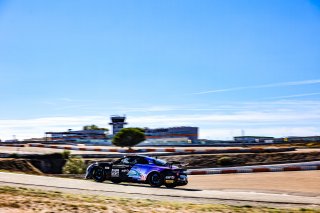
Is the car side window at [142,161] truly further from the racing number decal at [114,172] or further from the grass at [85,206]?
the grass at [85,206]

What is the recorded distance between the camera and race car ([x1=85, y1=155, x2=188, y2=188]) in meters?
16.7

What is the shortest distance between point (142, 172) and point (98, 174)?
227 cm

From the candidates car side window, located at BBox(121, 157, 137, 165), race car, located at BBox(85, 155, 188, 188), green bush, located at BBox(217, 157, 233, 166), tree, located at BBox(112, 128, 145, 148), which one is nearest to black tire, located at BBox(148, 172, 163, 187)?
race car, located at BBox(85, 155, 188, 188)

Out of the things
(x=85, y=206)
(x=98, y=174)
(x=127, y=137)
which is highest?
(x=127, y=137)

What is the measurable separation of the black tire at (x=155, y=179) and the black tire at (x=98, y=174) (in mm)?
2340

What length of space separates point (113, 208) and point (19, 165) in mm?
22805

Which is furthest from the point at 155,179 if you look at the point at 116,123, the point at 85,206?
the point at 116,123

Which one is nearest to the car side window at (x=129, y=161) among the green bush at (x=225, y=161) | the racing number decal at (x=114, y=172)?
the racing number decal at (x=114, y=172)

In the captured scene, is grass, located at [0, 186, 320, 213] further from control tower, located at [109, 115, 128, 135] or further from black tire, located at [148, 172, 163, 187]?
control tower, located at [109, 115, 128, 135]

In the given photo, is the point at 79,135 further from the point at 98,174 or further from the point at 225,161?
the point at 98,174

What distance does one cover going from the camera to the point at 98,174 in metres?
18.0

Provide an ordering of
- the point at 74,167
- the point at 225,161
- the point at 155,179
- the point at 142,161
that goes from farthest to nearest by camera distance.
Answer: the point at 225,161, the point at 74,167, the point at 142,161, the point at 155,179

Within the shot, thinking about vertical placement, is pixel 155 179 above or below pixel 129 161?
below

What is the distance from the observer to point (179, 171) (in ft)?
55.6
